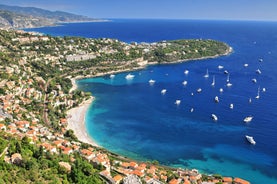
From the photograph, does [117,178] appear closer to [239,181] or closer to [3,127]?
[239,181]

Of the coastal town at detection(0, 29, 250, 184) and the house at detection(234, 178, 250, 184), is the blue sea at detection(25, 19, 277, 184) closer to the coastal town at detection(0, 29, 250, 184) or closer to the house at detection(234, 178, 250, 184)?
the house at detection(234, 178, 250, 184)

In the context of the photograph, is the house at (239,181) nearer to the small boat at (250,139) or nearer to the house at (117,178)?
the small boat at (250,139)

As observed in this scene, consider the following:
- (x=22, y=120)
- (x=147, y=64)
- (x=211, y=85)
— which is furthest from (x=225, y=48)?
(x=22, y=120)

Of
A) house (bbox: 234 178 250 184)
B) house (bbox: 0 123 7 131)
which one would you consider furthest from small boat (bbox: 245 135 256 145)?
house (bbox: 0 123 7 131)

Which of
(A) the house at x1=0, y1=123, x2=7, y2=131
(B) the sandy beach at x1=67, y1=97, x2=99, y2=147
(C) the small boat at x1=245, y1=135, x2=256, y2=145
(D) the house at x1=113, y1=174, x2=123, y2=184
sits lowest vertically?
(B) the sandy beach at x1=67, y1=97, x2=99, y2=147

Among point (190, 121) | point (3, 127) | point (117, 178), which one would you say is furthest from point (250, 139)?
point (3, 127)

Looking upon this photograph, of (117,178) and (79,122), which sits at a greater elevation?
(117,178)

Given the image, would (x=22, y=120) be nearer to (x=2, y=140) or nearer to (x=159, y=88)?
(x=2, y=140)

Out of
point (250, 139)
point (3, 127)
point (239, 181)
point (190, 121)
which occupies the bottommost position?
point (239, 181)
